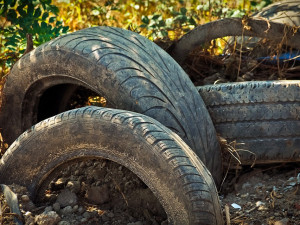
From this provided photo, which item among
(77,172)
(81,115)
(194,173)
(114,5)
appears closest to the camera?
(194,173)

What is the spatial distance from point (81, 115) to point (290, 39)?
1.92 m

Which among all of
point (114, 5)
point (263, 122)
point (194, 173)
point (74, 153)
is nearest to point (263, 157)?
point (263, 122)

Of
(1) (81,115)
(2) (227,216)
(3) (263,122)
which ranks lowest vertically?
(2) (227,216)

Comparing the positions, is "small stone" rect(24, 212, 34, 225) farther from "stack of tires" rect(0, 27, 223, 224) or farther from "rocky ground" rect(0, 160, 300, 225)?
"stack of tires" rect(0, 27, 223, 224)

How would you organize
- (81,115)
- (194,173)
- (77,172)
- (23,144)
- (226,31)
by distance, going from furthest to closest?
(226,31) < (77,172) < (23,144) < (81,115) < (194,173)

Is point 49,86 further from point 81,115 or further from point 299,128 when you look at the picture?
point 299,128

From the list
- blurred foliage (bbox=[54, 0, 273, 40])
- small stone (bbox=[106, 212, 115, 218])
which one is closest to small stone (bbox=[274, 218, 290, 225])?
small stone (bbox=[106, 212, 115, 218])

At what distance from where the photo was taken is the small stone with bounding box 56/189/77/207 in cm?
254

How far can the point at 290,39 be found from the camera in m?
3.63

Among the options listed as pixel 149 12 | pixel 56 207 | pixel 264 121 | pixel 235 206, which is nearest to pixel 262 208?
pixel 235 206

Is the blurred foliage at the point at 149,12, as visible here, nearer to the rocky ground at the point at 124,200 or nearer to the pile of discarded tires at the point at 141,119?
the pile of discarded tires at the point at 141,119

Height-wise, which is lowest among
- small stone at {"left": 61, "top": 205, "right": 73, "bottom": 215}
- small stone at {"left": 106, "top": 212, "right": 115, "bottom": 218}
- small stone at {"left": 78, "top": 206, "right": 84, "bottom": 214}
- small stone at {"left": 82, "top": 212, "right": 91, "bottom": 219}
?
small stone at {"left": 106, "top": 212, "right": 115, "bottom": 218}

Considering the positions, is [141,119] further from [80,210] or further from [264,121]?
[264,121]

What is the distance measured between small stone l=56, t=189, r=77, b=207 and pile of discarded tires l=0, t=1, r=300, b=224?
11cm
